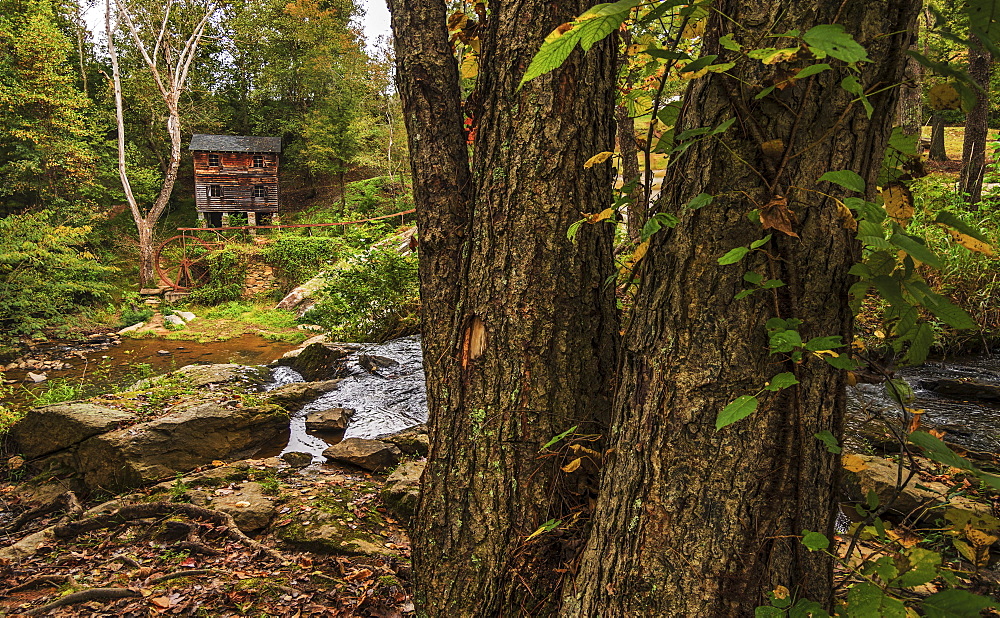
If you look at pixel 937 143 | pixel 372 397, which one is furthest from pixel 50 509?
pixel 937 143

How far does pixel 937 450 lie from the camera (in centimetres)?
98

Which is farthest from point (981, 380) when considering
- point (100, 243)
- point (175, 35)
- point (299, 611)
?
point (175, 35)

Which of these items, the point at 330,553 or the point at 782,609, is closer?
the point at 782,609

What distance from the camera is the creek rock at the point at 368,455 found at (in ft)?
15.1

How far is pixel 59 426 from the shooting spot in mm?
4570

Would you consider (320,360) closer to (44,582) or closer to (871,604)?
(44,582)

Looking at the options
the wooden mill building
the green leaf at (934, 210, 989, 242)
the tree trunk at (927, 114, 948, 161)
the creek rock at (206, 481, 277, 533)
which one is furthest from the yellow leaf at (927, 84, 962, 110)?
the wooden mill building

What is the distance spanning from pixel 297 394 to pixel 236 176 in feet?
63.2

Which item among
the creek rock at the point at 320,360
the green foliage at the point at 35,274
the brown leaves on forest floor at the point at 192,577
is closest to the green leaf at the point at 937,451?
the brown leaves on forest floor at the point at 192,577

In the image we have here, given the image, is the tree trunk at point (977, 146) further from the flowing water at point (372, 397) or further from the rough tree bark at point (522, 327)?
the rough tree bark at point (522, 327)

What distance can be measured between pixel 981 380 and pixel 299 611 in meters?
6.87

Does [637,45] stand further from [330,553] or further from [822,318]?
[330,553]

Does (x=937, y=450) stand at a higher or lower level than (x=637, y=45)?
lower

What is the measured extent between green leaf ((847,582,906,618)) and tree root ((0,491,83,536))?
4606 mm
